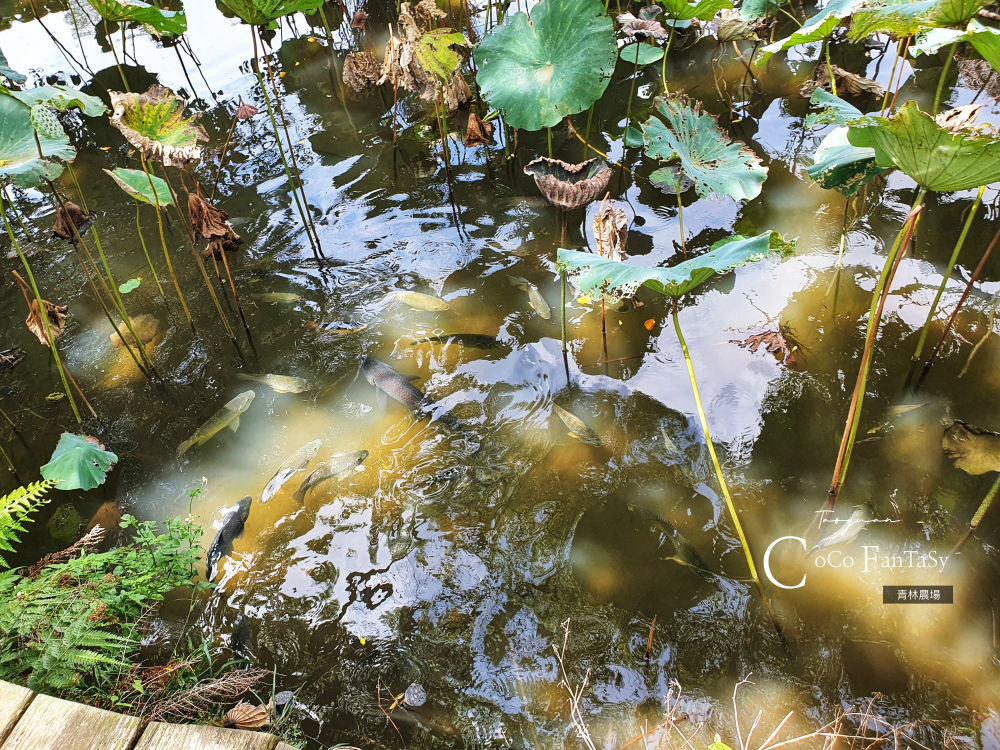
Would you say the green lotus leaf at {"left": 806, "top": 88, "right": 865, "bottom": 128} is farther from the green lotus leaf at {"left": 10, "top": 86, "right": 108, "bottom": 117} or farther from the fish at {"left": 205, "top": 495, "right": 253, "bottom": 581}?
the green lotus leaf at {"left": 10, "top": 86, "right": 108, "bottom": 117}

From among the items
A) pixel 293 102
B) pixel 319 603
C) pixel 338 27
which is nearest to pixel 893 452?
pixel 319 603

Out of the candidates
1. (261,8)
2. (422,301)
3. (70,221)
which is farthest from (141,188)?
(422,301)

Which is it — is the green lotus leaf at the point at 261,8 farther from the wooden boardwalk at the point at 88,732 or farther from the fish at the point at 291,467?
the wooden boardwalk at the point at 88,732

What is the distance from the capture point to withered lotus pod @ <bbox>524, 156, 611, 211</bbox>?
3036mm

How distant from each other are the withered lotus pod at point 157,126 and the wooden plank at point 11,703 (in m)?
2.02

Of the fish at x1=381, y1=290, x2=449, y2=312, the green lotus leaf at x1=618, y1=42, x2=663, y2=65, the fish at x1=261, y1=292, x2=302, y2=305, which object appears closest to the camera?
the fish at x1=381, y1=290, x2=449, y2=312

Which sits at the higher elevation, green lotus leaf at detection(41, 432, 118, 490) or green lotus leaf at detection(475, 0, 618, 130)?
green lotus leaf at detection(475, 0, 618, 130)

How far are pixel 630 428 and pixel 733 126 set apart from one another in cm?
289

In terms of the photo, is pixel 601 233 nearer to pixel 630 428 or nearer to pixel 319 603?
pixel 630 428

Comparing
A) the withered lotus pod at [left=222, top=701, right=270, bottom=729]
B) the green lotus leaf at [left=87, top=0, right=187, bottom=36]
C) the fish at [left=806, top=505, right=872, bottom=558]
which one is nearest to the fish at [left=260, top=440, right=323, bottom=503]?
the withered lotus pod at [left=222, top=701, right=270, bottom=729]

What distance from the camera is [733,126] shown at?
14.6 feet

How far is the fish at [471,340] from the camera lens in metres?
3.35

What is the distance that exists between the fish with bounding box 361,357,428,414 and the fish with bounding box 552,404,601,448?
768 mm

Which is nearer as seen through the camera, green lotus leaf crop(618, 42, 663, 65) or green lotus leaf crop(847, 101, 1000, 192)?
green lotus leaf crop(847, 101, 1000, 192)
